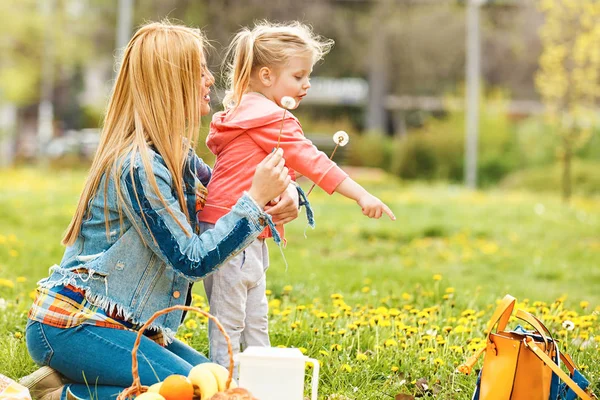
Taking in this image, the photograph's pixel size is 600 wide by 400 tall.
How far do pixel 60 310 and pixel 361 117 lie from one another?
2959cm

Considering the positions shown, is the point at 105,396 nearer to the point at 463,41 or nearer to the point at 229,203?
the point at 229,203

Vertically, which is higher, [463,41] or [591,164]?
[463,41]

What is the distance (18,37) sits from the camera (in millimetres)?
31438

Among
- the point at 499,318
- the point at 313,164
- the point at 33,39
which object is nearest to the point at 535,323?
the point at 499,318

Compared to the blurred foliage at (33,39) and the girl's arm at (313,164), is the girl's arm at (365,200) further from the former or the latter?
the blurred foliage at (33,39)

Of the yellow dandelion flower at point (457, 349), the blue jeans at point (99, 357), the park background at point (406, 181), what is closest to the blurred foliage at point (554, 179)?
the park background at point (406, 181)

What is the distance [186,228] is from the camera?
2.81 meters

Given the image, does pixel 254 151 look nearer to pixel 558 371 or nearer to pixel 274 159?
pixel 274 159

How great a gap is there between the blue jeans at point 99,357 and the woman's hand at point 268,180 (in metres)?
0.62

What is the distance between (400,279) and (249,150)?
2959 millimetres

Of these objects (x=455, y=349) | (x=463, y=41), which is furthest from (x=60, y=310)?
(x=463, y=41)

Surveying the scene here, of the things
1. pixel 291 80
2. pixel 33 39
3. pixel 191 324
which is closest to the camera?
pixel 291 80

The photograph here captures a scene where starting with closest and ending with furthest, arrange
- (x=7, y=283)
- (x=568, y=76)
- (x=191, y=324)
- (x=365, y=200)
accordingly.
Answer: (x=365, y=200), (x=191, y=324), (x=7, y=283), (x=568, y=76)

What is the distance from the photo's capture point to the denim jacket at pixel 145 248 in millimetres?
2768
